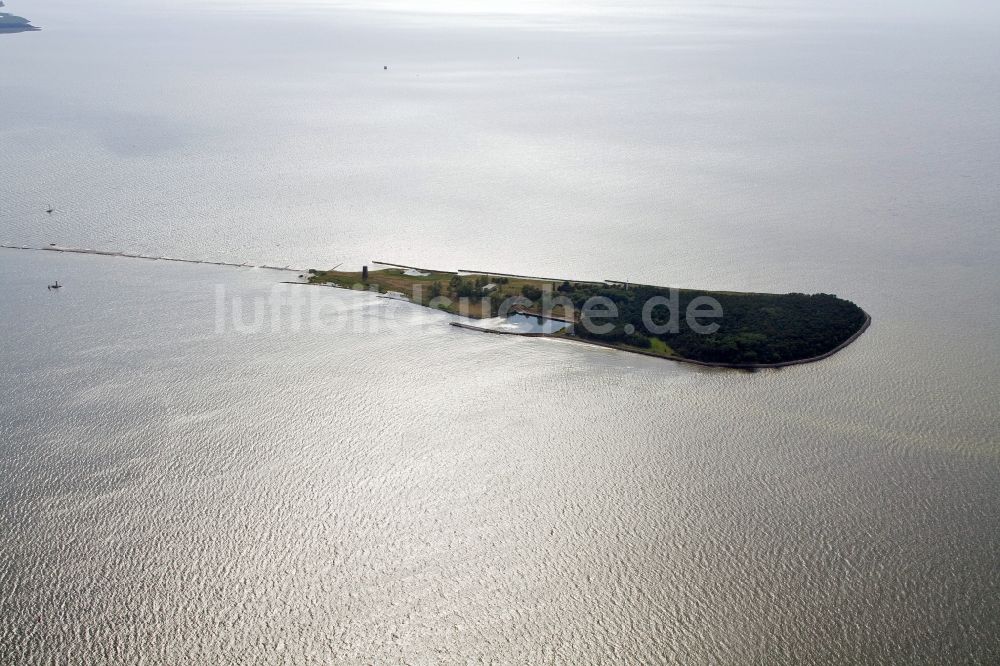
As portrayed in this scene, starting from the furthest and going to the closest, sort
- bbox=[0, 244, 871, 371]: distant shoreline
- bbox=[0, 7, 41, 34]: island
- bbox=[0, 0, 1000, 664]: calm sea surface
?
bbox=[0, 7, 41, 34]: island → bbox=[0, 244, 871, 371]: distant shoreline → bbox=[0, 0, 1000, 664]: calm sea surface

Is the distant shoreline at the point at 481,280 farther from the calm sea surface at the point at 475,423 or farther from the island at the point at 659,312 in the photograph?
the calm sea surface at the point at 475,423

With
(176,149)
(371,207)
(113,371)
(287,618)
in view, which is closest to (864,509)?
(287,618)

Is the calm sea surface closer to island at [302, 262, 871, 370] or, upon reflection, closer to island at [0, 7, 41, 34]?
island at [302, 262, 871, 370]

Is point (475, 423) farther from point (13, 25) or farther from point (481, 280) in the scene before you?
point (13, 25)

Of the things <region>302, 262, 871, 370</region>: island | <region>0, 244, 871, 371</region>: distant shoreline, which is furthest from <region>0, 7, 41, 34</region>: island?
<region>302, 262, 871, 370</region>: island

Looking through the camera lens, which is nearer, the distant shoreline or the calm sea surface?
the calm sea surface

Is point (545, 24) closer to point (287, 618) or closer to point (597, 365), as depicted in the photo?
point (597, 365)
